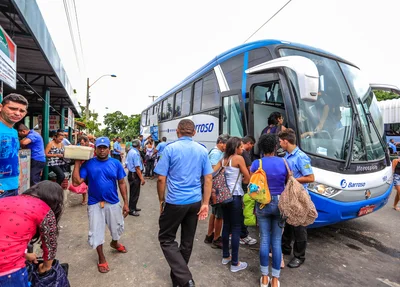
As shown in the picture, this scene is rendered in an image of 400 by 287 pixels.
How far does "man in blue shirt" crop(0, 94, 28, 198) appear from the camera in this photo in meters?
2.60

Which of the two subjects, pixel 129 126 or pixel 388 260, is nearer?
pixel 388 260

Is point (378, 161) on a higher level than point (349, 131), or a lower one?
lower

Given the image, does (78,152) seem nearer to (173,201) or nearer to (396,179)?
(173,201)

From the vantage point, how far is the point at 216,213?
3.69 meters

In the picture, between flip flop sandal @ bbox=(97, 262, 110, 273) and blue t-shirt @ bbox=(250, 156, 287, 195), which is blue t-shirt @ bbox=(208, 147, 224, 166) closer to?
blue t-shirt @ bbox=(250, 156, 287, 195)

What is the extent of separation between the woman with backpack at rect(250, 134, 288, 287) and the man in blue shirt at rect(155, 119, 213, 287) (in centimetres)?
78

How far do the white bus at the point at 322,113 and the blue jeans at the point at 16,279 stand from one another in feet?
11.1

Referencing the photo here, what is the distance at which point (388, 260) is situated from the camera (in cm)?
355

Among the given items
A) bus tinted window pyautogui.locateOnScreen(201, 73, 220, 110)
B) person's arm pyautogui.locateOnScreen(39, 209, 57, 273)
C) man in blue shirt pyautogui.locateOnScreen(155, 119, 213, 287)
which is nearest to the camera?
person's arm pyautogui.locateOnScreen(39, 209, 57, 273)

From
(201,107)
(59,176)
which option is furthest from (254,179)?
(59,176)

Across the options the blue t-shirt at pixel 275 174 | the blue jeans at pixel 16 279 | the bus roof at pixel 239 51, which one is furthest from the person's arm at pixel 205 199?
the bus roof at pixel 239 51

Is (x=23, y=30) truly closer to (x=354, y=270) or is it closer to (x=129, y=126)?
(x=354, y=270)

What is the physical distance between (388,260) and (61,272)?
4299mm

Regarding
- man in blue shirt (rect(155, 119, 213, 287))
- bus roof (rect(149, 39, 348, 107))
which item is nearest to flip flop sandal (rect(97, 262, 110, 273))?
man in blue shirt (rect(155, 119, 213, 287))
